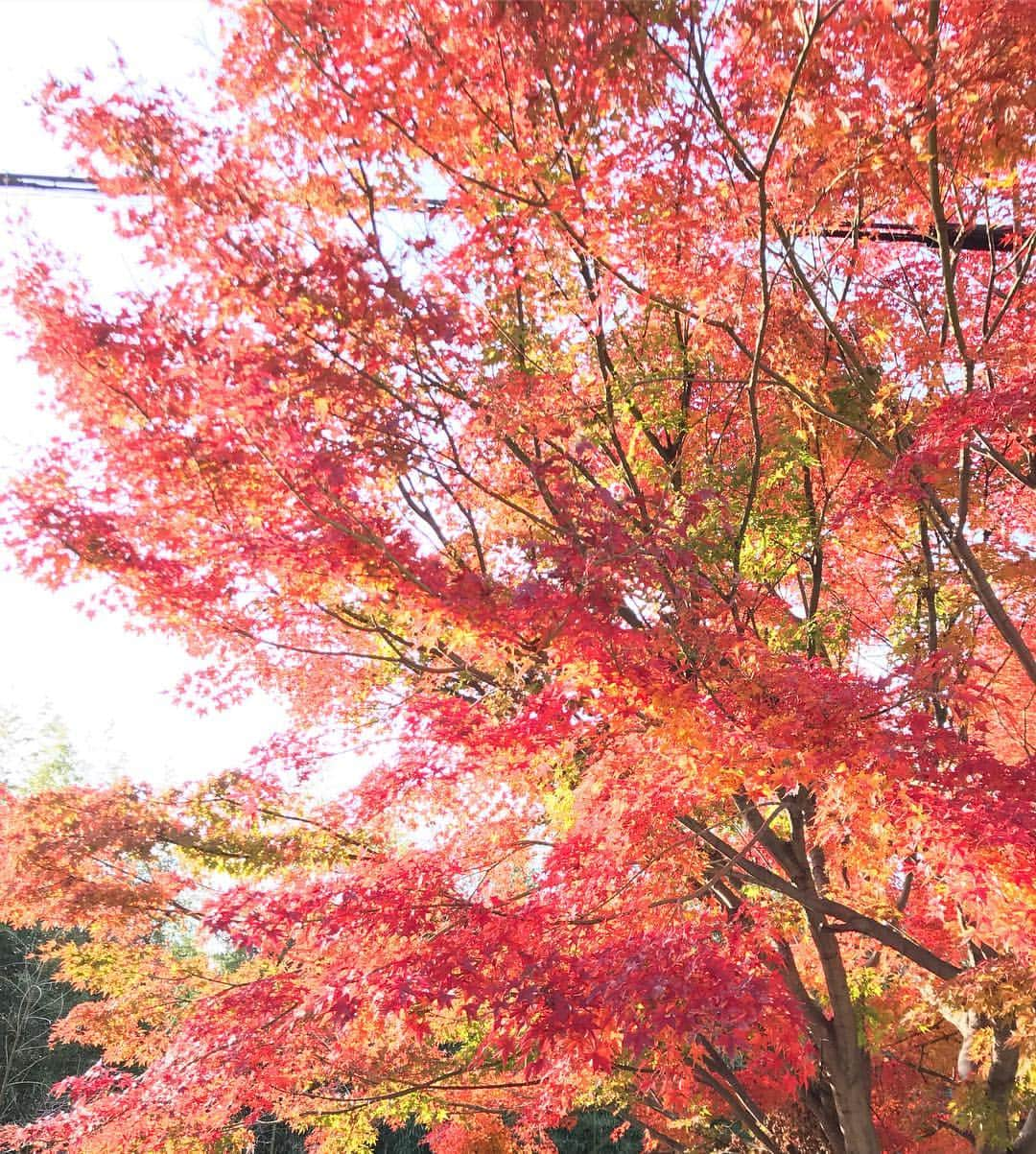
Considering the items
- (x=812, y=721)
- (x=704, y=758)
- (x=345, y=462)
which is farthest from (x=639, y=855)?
(x=345, y=462)

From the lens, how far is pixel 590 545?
3.70 m

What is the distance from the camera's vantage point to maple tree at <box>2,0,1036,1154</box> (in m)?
3.96

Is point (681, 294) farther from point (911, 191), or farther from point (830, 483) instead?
point (830, 483)

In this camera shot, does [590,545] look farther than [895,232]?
No

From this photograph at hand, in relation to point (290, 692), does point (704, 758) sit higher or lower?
lower

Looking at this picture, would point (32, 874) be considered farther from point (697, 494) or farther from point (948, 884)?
point (948, 884)

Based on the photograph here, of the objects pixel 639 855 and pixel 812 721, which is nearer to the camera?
pixel 812 721

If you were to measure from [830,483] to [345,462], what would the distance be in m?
3.84

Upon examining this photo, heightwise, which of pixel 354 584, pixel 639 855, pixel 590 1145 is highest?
pixel 354 584

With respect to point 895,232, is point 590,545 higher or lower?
lower

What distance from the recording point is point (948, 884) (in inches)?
184

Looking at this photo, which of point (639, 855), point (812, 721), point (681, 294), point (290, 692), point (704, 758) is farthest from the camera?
point (290, 692)

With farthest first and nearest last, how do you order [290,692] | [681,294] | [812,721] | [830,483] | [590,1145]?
[590,1145], [290,692], [830,483], [681,294], [812,721]

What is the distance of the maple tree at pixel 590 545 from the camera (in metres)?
3.96
